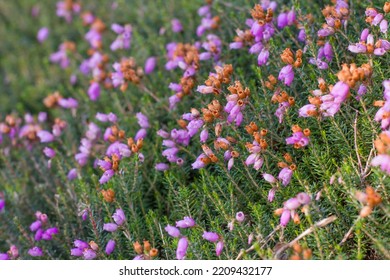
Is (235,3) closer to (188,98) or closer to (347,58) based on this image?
(188,98)

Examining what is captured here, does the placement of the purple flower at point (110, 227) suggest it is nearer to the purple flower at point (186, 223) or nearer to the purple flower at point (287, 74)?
the purple flower at point (186, 223)

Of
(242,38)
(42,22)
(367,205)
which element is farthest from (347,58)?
(42,22)

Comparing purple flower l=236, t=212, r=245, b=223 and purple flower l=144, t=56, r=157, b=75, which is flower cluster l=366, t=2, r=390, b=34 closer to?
purple flower l=236, t=212, r=245, b=223

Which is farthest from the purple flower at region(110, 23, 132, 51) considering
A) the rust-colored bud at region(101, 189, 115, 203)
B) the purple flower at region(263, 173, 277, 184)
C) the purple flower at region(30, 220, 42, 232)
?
the purple flower at region(263, 173, 277, 184)

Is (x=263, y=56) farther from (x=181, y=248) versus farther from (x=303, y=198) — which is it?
(x=181, y=248)

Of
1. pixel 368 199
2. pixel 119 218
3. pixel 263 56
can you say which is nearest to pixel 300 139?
pixel 368 199

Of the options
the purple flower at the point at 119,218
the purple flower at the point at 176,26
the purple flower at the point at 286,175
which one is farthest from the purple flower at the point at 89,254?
the purple flower at the point at 176,26
